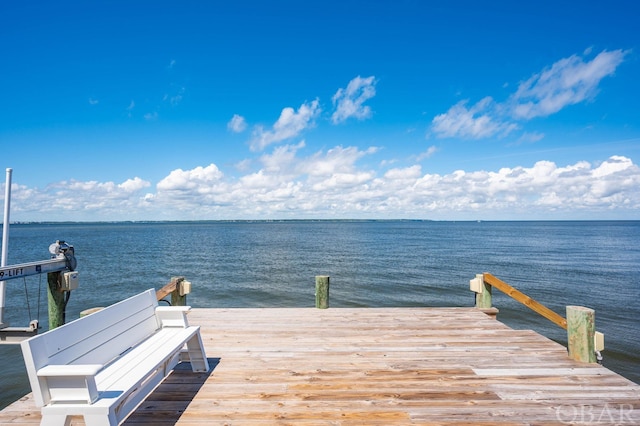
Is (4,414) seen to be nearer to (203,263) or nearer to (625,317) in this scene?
(625,317)

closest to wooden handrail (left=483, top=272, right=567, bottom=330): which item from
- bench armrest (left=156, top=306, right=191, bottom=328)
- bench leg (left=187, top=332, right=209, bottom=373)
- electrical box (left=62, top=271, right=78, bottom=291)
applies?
bench leg (left=187, top=332, right=209, bottom=373)

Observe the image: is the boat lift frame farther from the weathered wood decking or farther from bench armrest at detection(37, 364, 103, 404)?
bench armrest at detection(37, 364, 103, 404)

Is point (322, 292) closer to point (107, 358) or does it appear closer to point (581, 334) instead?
point (581, 334)

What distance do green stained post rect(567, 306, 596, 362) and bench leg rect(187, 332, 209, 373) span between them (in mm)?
5032

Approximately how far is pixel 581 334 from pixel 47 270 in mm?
8594

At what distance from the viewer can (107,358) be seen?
3.55m

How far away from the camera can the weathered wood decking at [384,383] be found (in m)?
3.56

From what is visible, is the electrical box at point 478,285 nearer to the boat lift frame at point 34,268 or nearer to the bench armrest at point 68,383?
the bench armrest at point 68,383

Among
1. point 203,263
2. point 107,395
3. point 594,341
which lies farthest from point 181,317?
point 203,263

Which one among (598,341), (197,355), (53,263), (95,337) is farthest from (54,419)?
(598,341)

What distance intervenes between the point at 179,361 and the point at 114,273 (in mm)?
27591

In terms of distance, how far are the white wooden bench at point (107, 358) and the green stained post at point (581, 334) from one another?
17.0ft

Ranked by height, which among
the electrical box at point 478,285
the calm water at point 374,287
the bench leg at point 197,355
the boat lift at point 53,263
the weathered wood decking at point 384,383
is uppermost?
the boat lift at point 53,263

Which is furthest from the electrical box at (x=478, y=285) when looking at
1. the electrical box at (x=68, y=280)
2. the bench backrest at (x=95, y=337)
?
the electrical box at (x=68, y=280)
